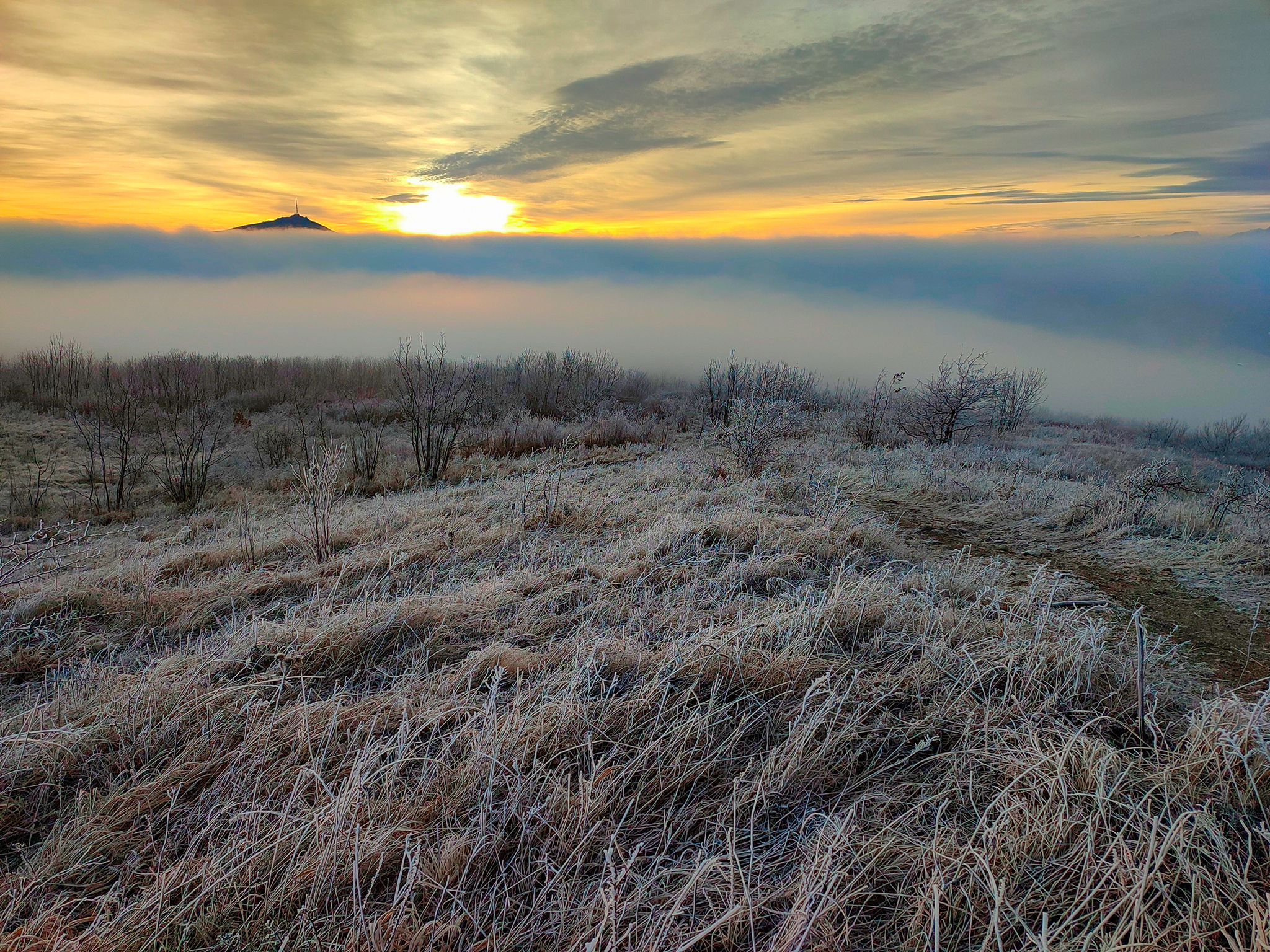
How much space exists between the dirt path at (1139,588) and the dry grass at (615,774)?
26 centimetres

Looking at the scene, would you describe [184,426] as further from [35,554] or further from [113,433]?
[35,554]

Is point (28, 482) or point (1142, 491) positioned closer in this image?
point (1142, 491)

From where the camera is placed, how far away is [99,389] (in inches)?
691

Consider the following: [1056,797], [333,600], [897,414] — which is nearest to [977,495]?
[1056,797]

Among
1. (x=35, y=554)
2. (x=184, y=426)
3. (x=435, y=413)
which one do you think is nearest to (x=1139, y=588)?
(x=35, y=554)

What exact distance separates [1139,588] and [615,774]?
14.1 ft

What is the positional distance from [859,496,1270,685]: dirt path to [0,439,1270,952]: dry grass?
26 cm

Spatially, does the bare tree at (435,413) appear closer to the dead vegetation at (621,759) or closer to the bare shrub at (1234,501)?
the dead vegetation at (621,759)

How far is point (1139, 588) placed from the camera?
14.3 feet

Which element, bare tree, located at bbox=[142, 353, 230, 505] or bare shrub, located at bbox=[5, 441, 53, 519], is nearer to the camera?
bare shrub, located at bbox=[5, 441, 53, 519]

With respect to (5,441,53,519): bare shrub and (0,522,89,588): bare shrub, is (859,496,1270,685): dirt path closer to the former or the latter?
(0,522,89,588): bare shrub

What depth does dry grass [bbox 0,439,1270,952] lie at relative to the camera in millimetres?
1600

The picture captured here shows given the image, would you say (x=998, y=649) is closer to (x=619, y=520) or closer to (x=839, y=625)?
(x=839, y=625)

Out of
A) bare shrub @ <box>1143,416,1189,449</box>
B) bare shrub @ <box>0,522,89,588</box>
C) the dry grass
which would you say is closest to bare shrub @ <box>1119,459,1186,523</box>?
the dry grass
